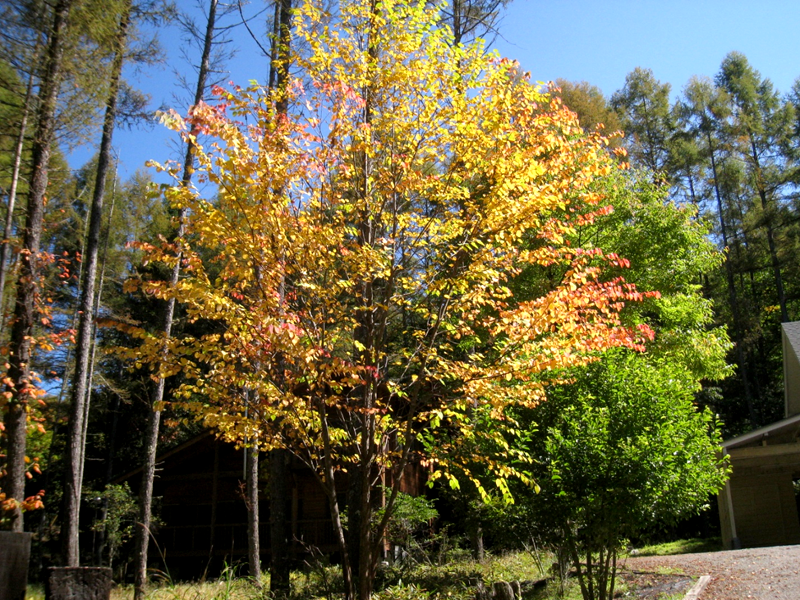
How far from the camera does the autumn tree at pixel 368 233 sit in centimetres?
503

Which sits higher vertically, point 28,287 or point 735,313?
point 735,313

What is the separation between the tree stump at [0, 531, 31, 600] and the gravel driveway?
8.43 meters

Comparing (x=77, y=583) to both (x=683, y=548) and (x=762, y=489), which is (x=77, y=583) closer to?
(x=683, y=548)

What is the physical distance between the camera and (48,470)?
2292 centimetres

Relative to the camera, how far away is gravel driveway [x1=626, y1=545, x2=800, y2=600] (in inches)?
310

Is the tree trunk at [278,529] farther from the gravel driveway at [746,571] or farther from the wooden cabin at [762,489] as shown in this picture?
the wooden cabin at [762,489]

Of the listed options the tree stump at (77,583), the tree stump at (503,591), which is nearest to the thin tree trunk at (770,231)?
the tree stump at (503,591)

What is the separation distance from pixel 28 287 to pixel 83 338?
2097 millimetres

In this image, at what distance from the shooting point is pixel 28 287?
9656 millimetres

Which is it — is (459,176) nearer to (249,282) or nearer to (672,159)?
(249,282)

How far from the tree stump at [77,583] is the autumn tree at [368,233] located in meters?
2.87

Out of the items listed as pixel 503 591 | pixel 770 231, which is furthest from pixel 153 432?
pixel 770 231

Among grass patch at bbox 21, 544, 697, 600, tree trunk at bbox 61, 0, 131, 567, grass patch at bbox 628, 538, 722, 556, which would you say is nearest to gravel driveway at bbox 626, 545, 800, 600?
grass patch at bbox 21, 544, 697, 600

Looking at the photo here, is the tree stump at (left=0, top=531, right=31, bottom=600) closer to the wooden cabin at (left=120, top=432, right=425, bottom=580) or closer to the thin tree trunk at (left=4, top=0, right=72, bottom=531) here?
the thin tree trunk at (left=4, top=0, right=72, bottom=531)
